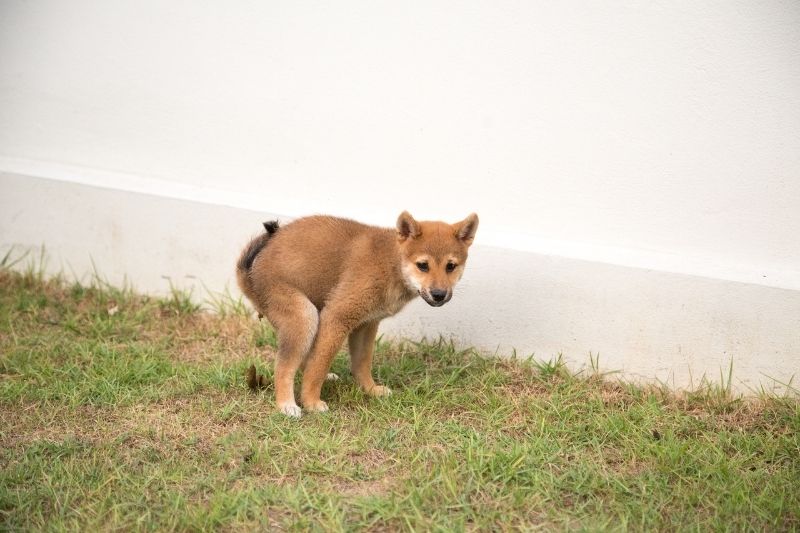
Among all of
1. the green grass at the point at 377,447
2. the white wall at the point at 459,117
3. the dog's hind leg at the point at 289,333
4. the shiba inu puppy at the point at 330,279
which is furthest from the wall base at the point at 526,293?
the dog's hind leg at the point at 289,333

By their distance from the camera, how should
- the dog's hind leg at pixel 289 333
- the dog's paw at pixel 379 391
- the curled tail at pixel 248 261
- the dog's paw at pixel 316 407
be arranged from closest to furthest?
the dog's hind leg at pixel 289 333 → the dog's paw at pixel 316 407 → the curled tail at pixel 248 261 → the dog's paw at pixel 379 391

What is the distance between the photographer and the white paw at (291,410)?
5.58m

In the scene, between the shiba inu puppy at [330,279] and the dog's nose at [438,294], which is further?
the shiba inu puppy at [330,279]

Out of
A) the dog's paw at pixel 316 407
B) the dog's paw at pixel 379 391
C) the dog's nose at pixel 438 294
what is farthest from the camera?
the dog's paw at pixel 379 391

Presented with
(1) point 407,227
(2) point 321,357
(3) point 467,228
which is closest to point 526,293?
(3) point 467,228

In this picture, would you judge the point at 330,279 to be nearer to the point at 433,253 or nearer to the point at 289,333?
the point at 289,333

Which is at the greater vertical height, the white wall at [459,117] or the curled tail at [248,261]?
the white wall at [459,117]

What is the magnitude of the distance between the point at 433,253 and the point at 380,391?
1106 mm

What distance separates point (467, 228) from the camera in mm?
5707

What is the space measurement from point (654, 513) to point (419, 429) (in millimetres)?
1559

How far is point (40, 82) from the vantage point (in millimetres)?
7867

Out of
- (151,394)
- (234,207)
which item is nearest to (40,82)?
(234,207)

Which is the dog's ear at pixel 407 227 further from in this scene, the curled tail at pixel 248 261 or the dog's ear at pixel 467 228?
the curled tail at pixel 248 261

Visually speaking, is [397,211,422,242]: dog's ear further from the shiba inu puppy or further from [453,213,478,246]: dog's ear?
[453,213,478,246]: dog's ear
